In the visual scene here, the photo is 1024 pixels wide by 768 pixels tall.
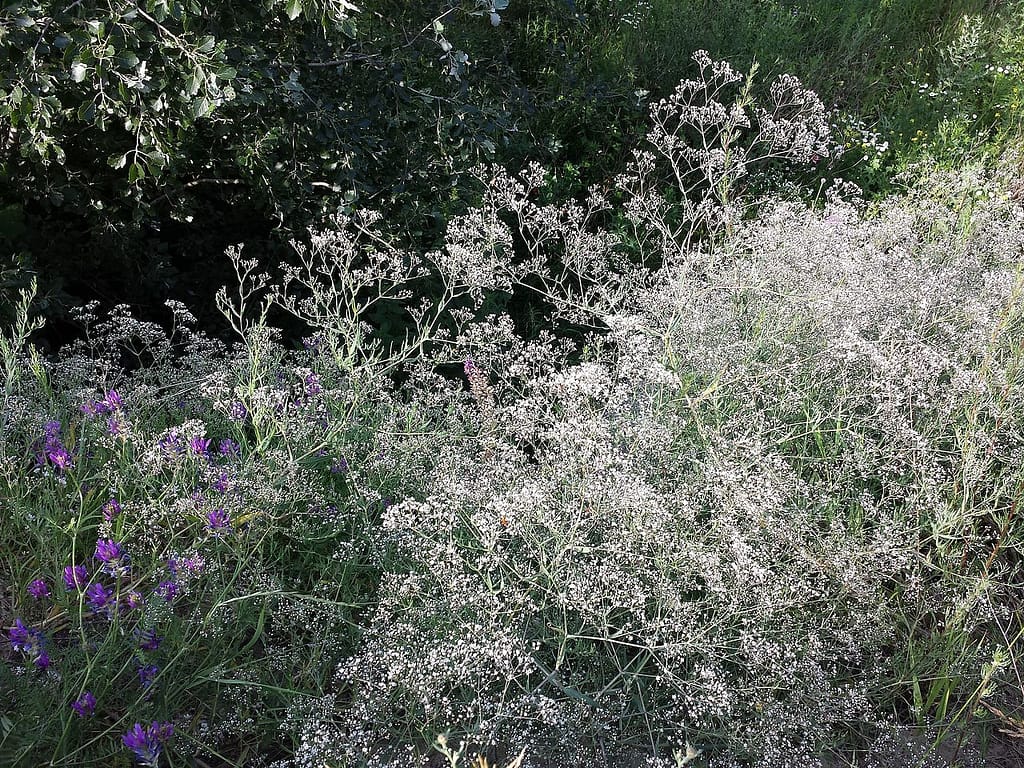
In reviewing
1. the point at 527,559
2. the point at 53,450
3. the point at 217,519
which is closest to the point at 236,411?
the point at 53,450

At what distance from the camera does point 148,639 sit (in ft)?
6.27

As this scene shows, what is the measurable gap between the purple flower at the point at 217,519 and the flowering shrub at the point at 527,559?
13mm

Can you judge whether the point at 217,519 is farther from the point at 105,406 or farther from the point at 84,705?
the point at 105,406

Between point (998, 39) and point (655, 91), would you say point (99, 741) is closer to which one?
point (655, 91)

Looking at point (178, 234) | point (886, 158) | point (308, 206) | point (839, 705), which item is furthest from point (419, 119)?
point (886, 158)

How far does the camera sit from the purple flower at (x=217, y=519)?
6.89 ft

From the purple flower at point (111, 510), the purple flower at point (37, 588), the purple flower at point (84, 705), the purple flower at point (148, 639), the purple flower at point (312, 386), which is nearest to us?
the purple flower at point (84, 705)

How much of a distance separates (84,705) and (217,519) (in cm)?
51

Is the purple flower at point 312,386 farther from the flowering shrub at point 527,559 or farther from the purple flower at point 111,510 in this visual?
the purple flower at point 111,510

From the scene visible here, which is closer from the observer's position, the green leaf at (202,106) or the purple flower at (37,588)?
the purple flower at (37,588)

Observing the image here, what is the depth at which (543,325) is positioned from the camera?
507 cm

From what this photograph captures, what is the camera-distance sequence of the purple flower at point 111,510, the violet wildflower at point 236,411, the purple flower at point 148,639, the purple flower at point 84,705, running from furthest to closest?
the violet wildflower at point 236,411 → the purple flower at point 111,510 → the purple flower at point 148,639 → the purple flower at point 84,705

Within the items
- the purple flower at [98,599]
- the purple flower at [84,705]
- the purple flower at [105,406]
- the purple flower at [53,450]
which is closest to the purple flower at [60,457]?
the purple flower at [53,450]

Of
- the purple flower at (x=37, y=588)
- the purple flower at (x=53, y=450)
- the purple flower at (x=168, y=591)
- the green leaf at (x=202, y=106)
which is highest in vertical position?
the green leaf at (x=202, y=106)
